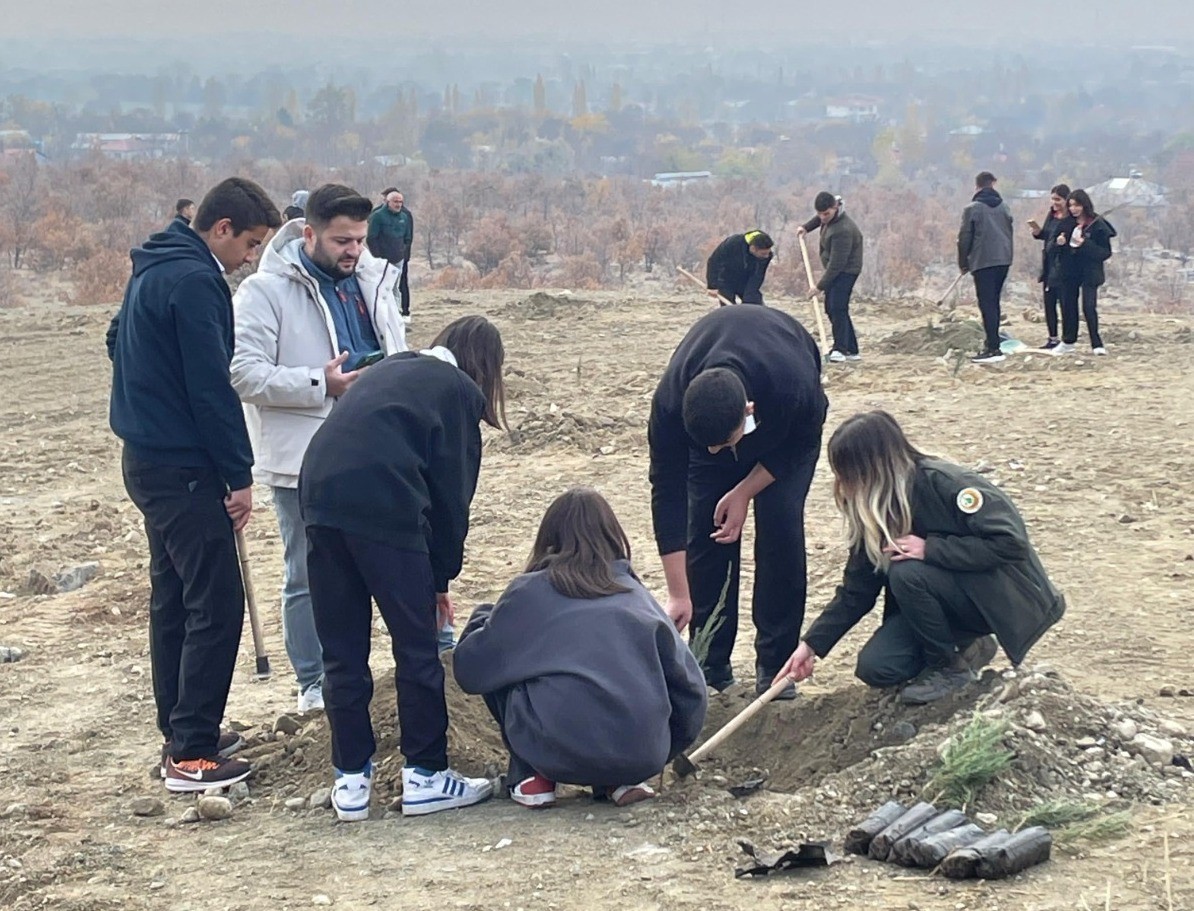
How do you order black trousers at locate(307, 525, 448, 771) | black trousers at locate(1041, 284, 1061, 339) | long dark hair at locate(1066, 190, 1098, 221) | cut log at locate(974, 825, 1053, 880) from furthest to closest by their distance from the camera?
1. black trousers at locate(1041, 284, 1061, 339)
2. long dark hair at locate(1066, 190, 1098, 221)
3. black trousers at locate(307, 525, 448, 771)
4. cut log at locate(974, 825, 1053, 880)

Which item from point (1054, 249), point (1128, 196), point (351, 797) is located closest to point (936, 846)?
point (351, 797)

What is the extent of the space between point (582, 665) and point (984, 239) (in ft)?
31.8

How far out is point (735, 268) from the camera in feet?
44.4


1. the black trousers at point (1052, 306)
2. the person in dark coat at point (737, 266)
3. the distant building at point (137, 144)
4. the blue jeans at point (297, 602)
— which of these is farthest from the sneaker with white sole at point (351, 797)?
the distant building at point (137, 144)

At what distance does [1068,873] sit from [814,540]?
434cm

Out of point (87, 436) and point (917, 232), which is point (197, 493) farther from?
point (917, 232)

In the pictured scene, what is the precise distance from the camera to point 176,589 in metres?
4.91

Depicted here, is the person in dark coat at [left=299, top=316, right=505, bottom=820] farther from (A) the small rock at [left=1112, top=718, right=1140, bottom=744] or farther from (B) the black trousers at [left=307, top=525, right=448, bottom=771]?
(A) the small rock at [left=1112, top=718, right=1140, bottom=744]

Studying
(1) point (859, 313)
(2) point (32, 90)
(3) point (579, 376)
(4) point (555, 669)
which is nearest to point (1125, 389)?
(3) point (579, 376)

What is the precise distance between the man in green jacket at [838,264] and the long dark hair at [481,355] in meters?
9.08

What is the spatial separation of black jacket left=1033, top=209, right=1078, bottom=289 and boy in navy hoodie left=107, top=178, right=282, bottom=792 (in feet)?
31.4

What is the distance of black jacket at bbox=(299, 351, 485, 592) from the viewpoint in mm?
4309

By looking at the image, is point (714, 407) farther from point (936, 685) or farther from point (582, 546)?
point (936, 685)

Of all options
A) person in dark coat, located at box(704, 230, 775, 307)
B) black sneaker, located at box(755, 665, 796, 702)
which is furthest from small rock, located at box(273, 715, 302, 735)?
person in dark coat, located at box(704, 230, 775, 307)
